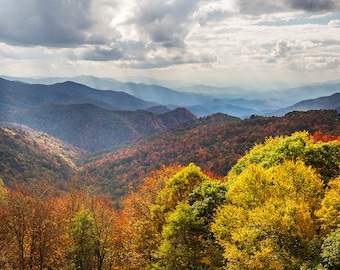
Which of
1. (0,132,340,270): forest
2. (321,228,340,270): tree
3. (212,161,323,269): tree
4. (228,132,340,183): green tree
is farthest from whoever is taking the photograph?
(228,132,340,183): green tree

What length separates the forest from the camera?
2295cm

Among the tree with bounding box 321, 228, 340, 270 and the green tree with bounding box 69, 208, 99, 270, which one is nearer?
the tree with bounding box 321, 228, 340, 270

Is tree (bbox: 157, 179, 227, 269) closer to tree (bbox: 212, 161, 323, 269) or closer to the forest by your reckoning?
the forest

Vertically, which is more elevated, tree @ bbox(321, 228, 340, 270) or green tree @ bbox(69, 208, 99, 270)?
tree @ bbox(321, 228, 340, 270)

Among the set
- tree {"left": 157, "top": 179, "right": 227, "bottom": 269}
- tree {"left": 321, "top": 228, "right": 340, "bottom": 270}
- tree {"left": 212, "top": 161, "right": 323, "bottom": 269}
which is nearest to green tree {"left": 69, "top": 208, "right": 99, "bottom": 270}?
tree {"left": 157, "top": 179, "right": 227, "bottom": 269}

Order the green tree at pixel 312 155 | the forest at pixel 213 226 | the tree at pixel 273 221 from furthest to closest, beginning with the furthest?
the green tree at pixel 312 155
the forest at pixel 213 226
the tree at pixel 273 221

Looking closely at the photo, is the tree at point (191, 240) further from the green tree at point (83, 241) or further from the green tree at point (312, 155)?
the green tree at point (312, 155)

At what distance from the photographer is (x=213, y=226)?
28.9m

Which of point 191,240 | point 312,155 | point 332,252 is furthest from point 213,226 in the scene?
point 312,155

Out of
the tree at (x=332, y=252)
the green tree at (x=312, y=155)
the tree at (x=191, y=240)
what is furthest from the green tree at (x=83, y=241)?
the tree at (x=332, y=252)

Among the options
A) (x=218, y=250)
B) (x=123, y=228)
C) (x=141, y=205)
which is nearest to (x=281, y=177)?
(x=218, y=250)

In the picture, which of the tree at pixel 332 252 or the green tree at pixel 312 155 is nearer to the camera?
the tree at pixel 332 252

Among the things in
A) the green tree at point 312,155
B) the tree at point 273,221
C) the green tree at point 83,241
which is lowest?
the green tree at point 83,241

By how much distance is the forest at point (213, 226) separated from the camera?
75.3 ft
